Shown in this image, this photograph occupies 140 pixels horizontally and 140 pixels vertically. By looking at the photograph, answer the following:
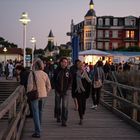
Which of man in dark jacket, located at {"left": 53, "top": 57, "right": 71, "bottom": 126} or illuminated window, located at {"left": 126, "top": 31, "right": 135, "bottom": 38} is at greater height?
illuminated window, located at {"left": 126, "top": 31, "right": 135, "bottom": 38}

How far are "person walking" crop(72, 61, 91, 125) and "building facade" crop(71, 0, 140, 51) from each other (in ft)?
342

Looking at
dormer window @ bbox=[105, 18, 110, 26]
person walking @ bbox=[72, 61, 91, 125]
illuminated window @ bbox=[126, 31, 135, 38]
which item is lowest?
person walking @ bbox=[72, 61, 91, 125]

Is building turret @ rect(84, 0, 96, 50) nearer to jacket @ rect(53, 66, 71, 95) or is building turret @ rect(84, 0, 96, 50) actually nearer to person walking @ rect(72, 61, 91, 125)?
person walking @ rect(72, 61, 91, 125)

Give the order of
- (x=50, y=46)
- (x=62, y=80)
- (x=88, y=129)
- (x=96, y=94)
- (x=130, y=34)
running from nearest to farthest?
1. (x=88, y=129)
2. (x=62, y=80)
3. (x=96, y=94)
4. (x=130, y=34)
5. (x=50, y=46)

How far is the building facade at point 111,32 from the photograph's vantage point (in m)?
117

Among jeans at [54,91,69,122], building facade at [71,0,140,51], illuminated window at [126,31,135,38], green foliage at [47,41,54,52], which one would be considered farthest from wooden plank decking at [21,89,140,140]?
green foliage at [47,41,54,52]

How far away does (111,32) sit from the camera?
118 m

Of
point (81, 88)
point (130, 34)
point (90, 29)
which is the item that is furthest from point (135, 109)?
point (90, 29)

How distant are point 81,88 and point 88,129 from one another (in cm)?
134

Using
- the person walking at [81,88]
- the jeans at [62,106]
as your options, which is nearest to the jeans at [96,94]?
the person walking at [81,88]

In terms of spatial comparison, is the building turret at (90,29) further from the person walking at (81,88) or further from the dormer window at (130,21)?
the person walking at (81,88)

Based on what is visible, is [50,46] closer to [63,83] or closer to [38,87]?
[63,83]

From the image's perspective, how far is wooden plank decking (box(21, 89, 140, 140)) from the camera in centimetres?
1034

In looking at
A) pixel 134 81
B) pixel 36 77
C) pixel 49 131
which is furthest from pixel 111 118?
pixel 134 81
